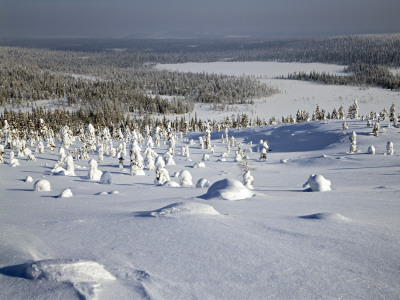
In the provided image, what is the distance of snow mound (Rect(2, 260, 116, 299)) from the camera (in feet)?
10.2

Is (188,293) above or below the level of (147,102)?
below

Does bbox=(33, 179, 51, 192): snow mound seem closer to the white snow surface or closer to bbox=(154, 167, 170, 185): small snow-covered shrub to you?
the white snow surface

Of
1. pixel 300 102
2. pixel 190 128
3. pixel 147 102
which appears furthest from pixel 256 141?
pixel 300 102

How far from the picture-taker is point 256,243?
168 inches

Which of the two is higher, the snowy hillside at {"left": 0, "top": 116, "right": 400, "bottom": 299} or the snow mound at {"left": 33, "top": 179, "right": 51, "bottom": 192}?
the snowy hillside at {"left": 0, "top": 116, "right": 400, "bottom": 299}

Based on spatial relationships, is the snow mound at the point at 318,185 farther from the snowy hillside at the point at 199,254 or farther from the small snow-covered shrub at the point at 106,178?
the small snow-covered shrub at the point at 106,178

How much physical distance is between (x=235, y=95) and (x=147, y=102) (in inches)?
2541

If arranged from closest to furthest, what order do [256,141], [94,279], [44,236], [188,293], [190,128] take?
1. [188,293]
2. [94,279]
3. [44,236]
4. [256,141]
5. [190,128]

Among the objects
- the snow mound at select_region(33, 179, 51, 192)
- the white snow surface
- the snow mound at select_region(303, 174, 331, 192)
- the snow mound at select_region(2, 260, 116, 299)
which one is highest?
the snow mound at select_region(2, 260, 116, 299)

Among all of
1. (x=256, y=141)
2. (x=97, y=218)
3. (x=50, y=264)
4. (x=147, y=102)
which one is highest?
(x=147, y=102)

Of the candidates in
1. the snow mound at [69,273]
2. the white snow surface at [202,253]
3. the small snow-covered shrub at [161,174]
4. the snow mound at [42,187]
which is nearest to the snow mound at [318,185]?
the white snow surface at [202,253]

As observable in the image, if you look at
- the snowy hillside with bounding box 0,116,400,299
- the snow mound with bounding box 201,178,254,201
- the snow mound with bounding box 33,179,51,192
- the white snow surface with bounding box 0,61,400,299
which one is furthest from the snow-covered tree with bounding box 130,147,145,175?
the snowy hillside with bounding box 0,116,400,299

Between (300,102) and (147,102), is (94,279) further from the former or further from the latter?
(300,102)

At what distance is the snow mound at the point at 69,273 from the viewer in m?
3.10
